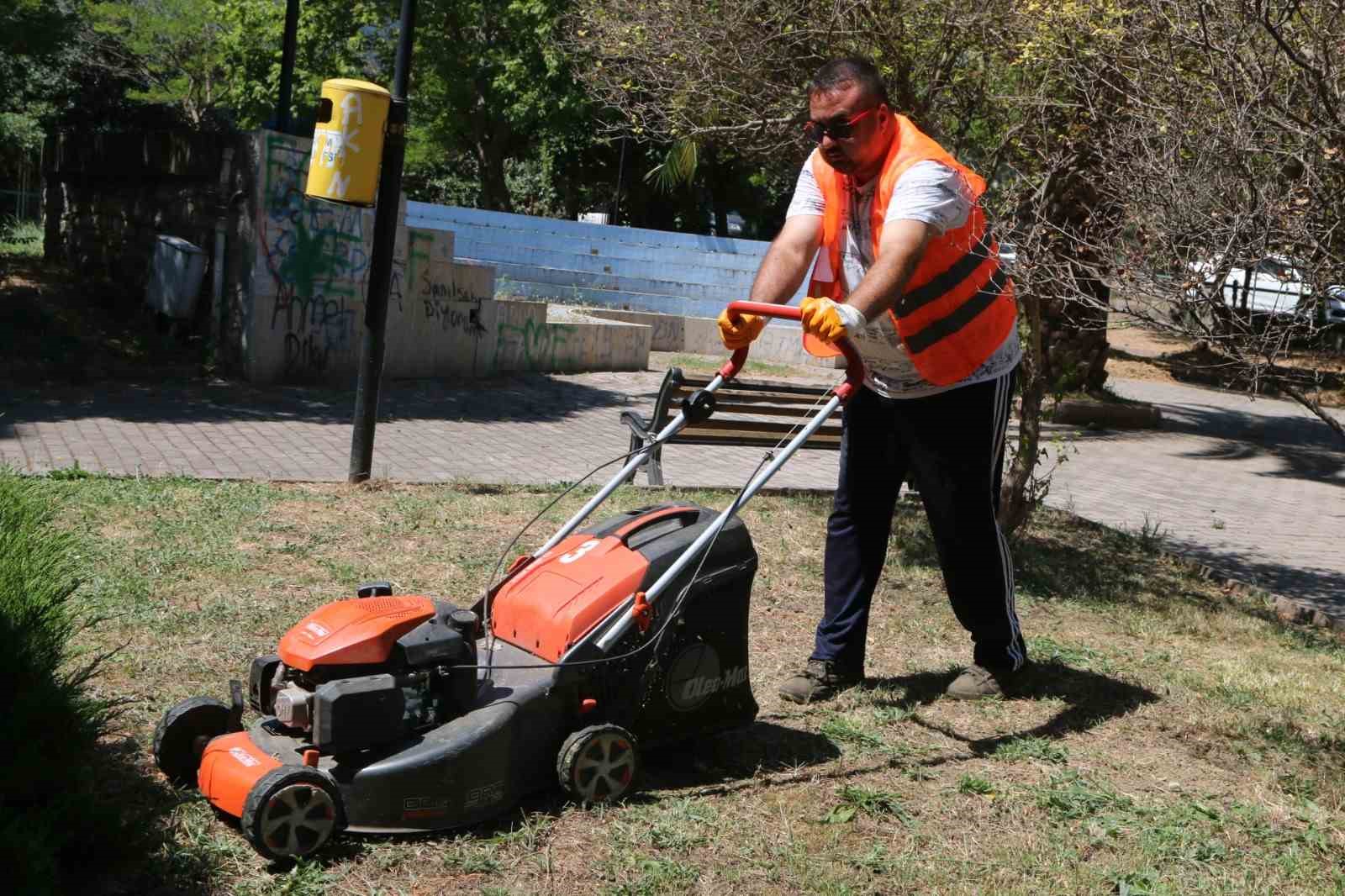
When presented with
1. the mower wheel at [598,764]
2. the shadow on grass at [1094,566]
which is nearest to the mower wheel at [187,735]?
the mower wheel at [598,764]

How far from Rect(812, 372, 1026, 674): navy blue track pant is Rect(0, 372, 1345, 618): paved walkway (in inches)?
134

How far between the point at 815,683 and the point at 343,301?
30.1ft

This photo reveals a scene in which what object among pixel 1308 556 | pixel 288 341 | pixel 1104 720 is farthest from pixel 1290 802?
pixel 288 341

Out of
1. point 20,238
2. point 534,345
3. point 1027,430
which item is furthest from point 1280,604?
point 20,238

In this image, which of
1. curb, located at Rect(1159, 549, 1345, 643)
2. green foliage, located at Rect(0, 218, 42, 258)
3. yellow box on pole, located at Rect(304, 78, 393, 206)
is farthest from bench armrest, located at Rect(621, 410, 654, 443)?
green foliage, located at Rect(0, 218, 42, 258)

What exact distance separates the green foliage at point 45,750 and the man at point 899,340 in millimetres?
2126

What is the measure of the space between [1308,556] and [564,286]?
1296cm

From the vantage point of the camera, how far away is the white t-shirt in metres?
4.00

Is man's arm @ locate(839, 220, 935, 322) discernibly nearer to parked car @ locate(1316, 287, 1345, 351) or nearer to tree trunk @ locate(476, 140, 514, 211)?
parked car @ locate(1316, 287, 1345, 351)

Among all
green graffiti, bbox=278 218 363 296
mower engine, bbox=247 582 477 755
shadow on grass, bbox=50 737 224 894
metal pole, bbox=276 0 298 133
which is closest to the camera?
shadow on grass, bbox=50 737 224 894

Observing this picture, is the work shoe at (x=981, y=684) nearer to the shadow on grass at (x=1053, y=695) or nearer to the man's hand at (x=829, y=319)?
the shadow on grass at (x=1053, y=695)

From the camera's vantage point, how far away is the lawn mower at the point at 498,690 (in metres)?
3.28

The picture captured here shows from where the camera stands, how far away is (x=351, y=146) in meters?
7.49

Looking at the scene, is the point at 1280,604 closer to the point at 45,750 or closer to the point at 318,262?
the point at 45,750
